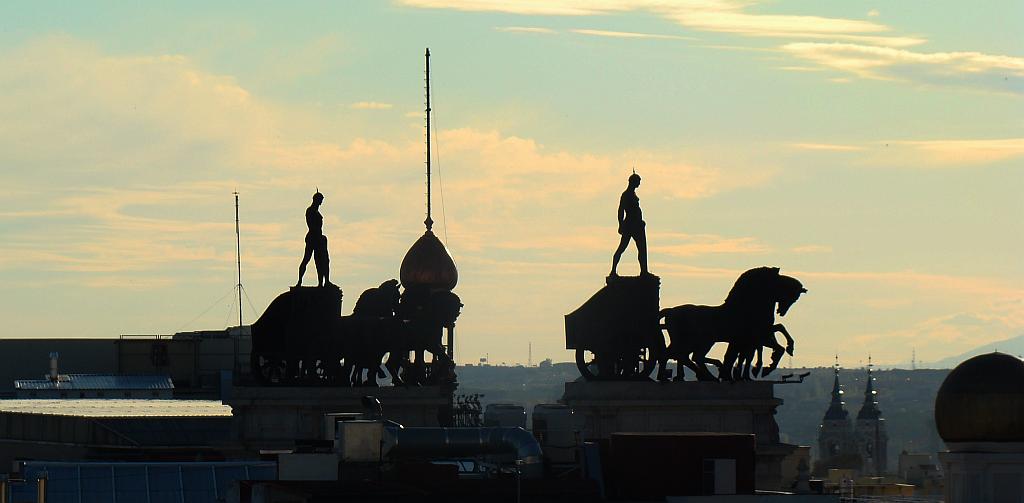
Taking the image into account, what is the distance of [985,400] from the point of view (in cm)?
6744

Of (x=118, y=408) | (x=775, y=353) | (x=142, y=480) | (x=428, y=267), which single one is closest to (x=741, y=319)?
(x=775, y=353)

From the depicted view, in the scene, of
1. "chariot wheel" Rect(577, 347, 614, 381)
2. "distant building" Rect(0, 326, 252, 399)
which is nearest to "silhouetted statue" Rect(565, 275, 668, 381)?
"chariot wheel" Rect(577, 347, 614, 381)

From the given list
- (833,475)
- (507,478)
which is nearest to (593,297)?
(507,478)

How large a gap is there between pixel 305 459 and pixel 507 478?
3868 mm

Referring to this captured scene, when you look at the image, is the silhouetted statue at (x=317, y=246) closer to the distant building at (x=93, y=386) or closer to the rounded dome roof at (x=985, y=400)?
the rounded dome roof at (x=985, y=400)

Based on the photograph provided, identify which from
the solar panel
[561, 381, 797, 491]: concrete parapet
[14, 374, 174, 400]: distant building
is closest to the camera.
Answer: the solar panel

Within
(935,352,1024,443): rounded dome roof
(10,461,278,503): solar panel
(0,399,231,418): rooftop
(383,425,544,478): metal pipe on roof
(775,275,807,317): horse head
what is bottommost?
(10,461,278,503): solar panel

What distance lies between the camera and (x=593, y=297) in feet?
266

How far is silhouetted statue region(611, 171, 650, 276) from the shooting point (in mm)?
80750

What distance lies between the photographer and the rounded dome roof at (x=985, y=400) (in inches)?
2643

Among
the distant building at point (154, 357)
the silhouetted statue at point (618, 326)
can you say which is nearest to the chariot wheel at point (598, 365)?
the silhouetted statue at point (618, 326)

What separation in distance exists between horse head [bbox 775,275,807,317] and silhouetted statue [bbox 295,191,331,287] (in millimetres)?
12355

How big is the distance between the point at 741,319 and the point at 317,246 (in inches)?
476

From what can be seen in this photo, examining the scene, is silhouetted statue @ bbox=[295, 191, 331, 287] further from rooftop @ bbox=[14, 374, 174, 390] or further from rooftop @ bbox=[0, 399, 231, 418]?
rooftop @ bbox=[14, 374, 174, 390]
